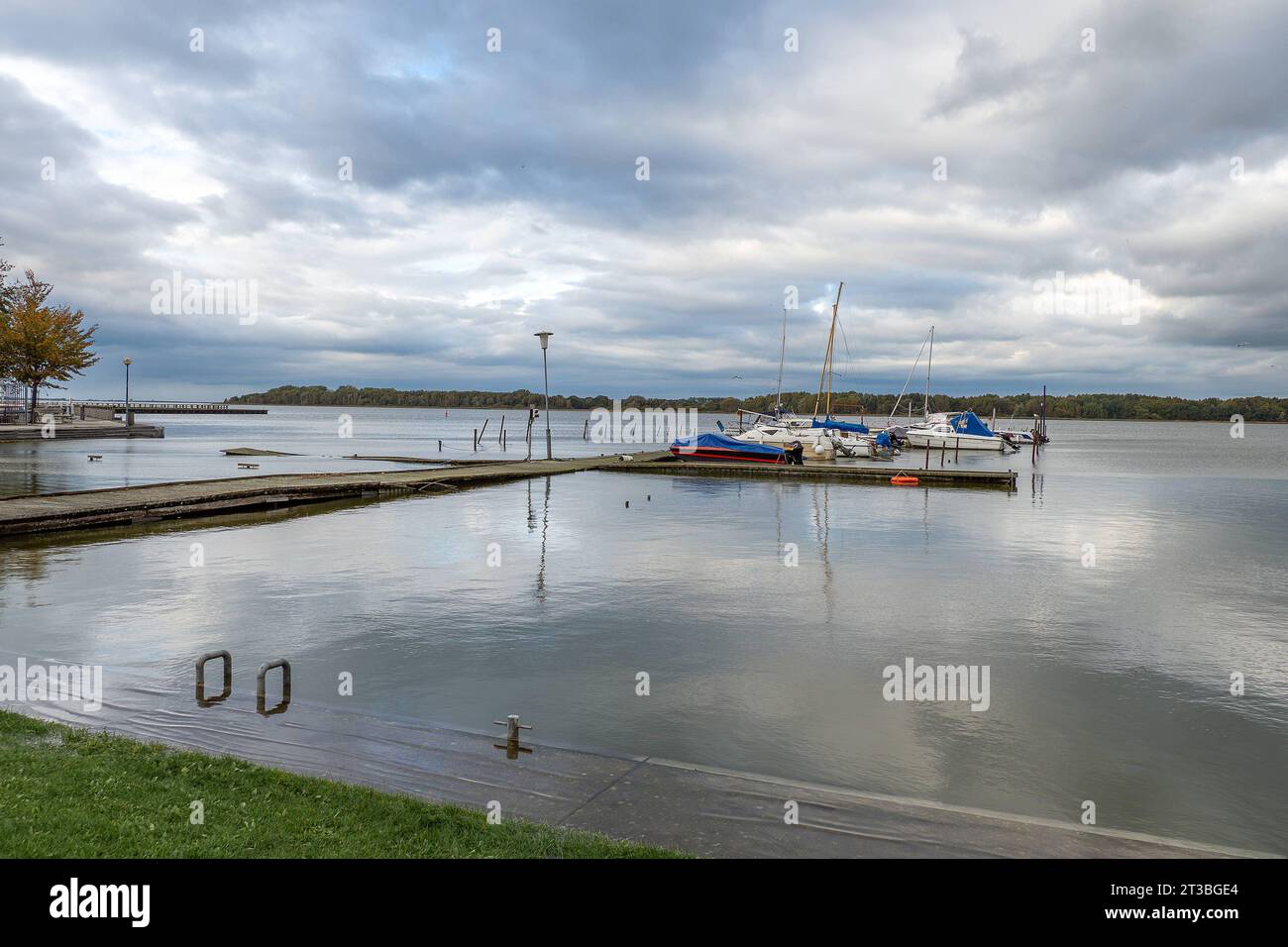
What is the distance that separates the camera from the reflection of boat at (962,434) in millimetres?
96000

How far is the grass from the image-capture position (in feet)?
18.9

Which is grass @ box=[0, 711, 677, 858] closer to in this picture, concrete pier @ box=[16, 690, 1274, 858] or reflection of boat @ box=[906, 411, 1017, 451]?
concrete pier @ box=[16, 690, 1274, 858]

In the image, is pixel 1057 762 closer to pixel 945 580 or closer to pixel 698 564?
pixel 945 580

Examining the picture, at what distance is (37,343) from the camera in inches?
3150

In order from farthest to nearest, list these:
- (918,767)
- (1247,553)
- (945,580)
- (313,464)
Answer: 1. (313,464)
2. (1247,553)
3. (945,580)
4. (918,767)

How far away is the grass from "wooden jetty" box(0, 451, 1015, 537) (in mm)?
20026

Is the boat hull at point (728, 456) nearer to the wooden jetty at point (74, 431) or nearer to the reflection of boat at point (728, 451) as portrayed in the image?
the reflection of boat at point (728, 451)

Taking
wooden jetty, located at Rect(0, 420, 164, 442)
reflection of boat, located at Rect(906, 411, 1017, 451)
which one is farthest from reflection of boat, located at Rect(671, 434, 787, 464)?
wooden jetty, located at Rect(0, 420, 164, 442)

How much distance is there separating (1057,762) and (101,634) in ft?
45.3

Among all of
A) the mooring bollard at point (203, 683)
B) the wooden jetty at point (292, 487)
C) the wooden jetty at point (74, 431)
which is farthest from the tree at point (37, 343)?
the mooring bollard at point (203, 683)

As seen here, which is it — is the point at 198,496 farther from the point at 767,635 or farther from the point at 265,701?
the point at 767,635

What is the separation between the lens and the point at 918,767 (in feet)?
30.5

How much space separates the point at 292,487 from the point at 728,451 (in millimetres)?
33713
